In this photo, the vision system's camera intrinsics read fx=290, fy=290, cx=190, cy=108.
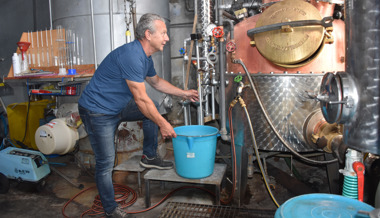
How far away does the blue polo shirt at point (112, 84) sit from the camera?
86.0 inches

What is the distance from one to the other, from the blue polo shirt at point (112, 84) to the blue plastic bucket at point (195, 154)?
57 cm

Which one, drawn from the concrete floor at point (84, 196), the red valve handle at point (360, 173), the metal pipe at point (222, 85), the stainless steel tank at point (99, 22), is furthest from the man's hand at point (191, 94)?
the red valve handle at point (360, 173)

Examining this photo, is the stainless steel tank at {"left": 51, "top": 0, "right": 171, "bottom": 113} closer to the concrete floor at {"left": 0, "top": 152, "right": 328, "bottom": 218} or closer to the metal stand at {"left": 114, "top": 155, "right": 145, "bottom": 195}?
the metal stand at {"left": 114, "top": 155, "right": 145, "bottom": 195}

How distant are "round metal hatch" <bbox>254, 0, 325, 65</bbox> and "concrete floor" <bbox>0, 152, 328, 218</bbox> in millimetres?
1289

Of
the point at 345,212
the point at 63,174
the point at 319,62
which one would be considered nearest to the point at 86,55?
the point at 63,174

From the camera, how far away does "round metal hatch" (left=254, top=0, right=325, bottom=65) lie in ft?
6.45

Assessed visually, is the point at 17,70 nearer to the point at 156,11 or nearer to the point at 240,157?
the point at 156,11

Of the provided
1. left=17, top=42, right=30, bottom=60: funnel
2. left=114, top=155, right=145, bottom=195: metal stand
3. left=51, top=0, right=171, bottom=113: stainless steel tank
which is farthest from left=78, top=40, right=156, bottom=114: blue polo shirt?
left=17, top=42, right=30, bottom=60: funnel

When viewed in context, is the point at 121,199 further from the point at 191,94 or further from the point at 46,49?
the point at 46,49

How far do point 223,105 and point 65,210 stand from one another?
175 cm

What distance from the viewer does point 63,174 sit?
11.4 ft

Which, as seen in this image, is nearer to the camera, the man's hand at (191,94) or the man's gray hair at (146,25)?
the man's gray hair at (146,25)

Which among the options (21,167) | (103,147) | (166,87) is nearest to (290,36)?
(166,87)

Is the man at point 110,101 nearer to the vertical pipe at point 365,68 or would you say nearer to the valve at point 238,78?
the valve at point 238,78
